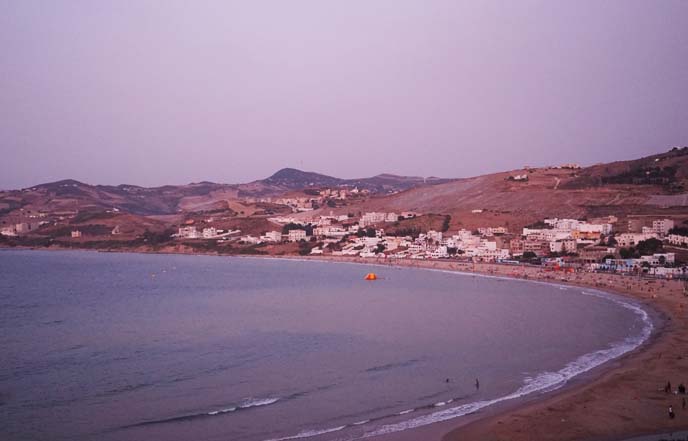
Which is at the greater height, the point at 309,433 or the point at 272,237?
the point at 272,237

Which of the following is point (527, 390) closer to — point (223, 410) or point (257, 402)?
point (257, 402)

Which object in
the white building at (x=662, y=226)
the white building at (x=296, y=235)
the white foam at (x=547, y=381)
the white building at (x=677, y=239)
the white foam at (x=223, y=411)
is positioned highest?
the white building at (x=296, y=235)

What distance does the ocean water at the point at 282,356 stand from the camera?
39.9ft

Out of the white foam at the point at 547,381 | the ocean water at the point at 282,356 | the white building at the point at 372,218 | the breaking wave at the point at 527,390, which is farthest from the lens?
the white building at the point at 372,218

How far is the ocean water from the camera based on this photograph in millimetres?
12156

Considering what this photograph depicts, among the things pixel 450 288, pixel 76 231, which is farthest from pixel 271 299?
pixel 76 231

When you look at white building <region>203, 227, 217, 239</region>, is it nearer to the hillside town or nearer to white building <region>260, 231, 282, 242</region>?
the hillside town

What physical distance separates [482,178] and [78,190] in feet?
299

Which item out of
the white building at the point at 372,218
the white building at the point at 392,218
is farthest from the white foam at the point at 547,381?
the white building at the point at 372,218

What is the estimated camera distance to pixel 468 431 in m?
11.3

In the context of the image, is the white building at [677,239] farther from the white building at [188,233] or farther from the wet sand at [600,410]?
the white building at [188,233]

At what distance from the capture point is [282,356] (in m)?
17.9

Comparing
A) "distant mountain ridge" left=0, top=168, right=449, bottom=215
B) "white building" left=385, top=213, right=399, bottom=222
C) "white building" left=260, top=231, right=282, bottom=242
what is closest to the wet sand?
"white building" left=260, top=231, right=282, bottom=242

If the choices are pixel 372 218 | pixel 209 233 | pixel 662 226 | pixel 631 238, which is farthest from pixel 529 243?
pixel 209 233
